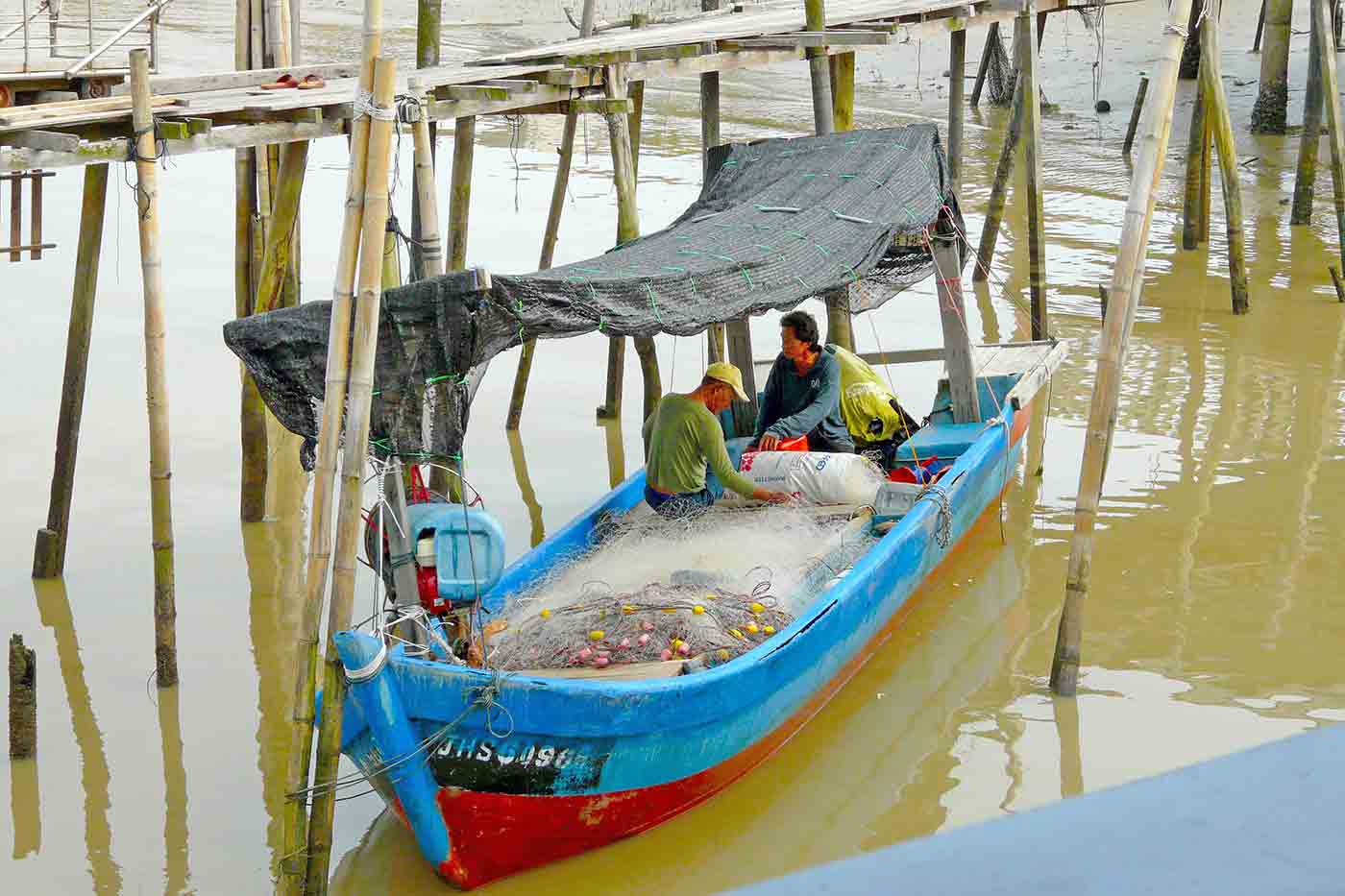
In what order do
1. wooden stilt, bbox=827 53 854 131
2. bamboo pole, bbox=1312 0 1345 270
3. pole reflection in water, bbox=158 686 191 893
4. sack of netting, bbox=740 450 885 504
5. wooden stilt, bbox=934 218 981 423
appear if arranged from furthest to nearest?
bamboo pole, bbox=1312 0 1345 270 → wooden stilt, bbox=827 53 854 131 → wooden stilt, bbox=934 218 981 423 → sack of netting, bbox=740 450 885 504 → pole reflection in water, bbox=158 686 191 893

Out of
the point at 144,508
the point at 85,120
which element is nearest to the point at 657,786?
the point at 85,120

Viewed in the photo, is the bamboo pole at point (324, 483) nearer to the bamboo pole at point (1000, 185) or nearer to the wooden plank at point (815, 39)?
the wooden plank at point (815, 39)

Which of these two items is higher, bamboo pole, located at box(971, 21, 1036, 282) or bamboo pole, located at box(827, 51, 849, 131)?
bamboo pole, located at box(827, 51, 849, 131)

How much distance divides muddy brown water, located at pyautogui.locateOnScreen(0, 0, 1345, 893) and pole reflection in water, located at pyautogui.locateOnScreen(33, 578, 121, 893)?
16mm

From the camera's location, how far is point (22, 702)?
20.7 feet

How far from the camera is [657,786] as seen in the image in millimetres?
5801

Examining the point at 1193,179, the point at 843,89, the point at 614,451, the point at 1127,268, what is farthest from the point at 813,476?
the point at 1193,179

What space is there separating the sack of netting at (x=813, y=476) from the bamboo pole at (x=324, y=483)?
10.7ft

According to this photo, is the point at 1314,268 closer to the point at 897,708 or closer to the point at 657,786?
the point at 897,708

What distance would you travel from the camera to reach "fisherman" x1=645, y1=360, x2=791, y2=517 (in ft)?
24.9

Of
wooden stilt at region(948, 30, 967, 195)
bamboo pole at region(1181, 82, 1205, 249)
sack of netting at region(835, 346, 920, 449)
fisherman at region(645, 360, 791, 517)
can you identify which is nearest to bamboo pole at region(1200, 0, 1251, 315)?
bamboo pole at region(1181, 82, 1205, 249)

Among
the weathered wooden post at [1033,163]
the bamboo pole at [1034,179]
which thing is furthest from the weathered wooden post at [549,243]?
the bamboo pole at [1034,179]

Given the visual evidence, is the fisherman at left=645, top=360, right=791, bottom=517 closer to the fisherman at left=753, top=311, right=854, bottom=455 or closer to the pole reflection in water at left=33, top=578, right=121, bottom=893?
the fisherman at left=753, top=311, right=854, bottom=455

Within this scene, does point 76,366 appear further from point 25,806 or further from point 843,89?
point 843,89
